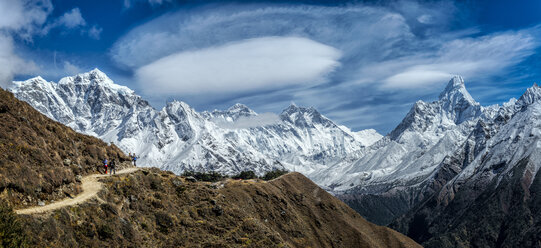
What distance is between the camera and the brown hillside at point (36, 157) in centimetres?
4684

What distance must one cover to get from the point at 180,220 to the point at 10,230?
27811mm

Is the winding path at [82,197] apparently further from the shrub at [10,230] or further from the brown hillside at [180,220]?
the shrub at [10,230]

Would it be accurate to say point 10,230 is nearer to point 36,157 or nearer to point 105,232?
point 105,232

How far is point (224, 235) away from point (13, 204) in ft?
98.5

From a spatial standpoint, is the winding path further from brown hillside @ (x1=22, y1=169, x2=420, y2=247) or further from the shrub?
the shrub

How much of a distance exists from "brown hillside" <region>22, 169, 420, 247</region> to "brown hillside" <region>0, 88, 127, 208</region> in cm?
456

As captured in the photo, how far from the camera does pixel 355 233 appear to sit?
120562mm

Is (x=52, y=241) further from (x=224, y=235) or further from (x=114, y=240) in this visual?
(x=224, y=235)

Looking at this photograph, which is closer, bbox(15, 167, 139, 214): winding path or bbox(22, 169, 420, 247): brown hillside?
bbox(15, 167, 139, 214): winding path

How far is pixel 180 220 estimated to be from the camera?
208 feet

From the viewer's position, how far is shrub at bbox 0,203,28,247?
3691 centimetres

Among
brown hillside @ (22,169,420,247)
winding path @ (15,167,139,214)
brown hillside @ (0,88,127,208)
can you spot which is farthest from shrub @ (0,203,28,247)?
brown hillside @ (0,88,127,208)

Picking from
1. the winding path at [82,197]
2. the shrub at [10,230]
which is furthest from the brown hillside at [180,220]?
the shrub at [10,230]

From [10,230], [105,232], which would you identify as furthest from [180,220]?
[10,230]
